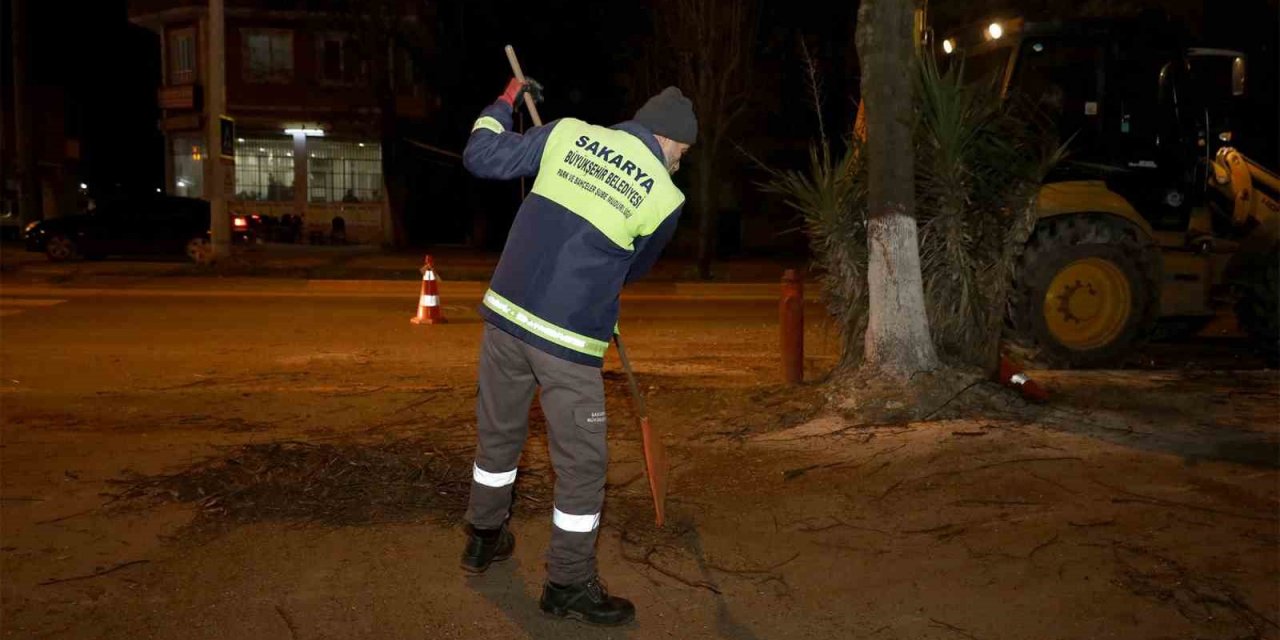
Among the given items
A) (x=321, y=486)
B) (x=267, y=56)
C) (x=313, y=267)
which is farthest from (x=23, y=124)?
(x=321, y=486)

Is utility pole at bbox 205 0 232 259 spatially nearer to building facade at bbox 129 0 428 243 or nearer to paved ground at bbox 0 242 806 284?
paved ground at bbox 0 242 806 284

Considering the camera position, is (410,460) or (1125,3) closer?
(410,460)

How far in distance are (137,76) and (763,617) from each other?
59601mm

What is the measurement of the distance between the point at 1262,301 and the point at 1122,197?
1452mm

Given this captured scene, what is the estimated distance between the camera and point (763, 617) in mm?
4324

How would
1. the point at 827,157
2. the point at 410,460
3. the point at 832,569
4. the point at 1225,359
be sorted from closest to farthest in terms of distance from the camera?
the point at 832,569 → the point at 410,460 → the point at 827,157 → the point at 1225,359

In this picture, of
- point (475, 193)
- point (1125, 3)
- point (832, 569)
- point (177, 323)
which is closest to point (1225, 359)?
point (832, 569)

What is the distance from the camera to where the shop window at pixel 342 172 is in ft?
119

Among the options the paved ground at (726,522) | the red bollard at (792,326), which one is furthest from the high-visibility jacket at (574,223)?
the red bollard at (792,326)

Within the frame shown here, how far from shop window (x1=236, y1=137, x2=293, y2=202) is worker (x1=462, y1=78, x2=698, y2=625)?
1335 inches

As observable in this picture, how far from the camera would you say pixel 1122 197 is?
982 cm

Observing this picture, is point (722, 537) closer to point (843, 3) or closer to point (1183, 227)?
point (1183, 227)

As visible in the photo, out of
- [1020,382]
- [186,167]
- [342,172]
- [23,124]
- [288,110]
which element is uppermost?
[288,110]

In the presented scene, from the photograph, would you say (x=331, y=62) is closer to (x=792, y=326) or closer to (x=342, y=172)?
Answer: (x=342, y=172)
